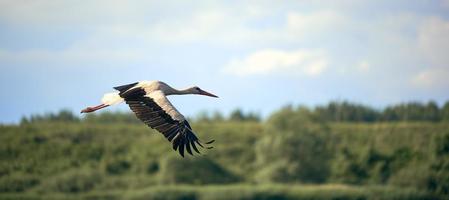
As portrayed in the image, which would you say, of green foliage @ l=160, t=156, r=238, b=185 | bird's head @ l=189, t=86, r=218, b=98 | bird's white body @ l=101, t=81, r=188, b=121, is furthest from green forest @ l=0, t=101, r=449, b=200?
bird's white body @ l=101, t=81, r=188, b=121

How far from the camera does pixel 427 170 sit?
169 ft

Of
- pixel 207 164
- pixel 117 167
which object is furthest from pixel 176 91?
pixel 117 167

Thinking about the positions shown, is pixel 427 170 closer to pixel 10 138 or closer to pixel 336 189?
pixel 336 189

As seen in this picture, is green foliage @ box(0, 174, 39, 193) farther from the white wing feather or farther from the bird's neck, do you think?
the white wing feather

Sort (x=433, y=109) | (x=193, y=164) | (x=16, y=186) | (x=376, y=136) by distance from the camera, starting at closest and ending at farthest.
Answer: (x=16, y=186) → (x=193, y=164) → (x=376, y=136) → (x=433, y=109)

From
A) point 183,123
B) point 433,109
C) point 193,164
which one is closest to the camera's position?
point 183,123

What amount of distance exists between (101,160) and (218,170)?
17.1ft

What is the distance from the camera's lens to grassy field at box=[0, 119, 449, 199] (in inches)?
1884

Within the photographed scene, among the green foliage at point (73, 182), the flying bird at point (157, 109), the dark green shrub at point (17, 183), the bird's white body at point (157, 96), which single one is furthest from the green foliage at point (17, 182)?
the bird's white body at point (157, 96)

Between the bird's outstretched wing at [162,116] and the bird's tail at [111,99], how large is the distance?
0.09m

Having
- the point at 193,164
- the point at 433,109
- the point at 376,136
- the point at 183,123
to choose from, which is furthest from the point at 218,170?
the point at 183,123

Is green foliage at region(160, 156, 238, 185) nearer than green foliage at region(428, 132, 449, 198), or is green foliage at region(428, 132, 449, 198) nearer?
green foliage at region(160, 156, 238, 185)

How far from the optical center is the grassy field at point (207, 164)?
47844mm

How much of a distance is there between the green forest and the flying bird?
2967 cm
